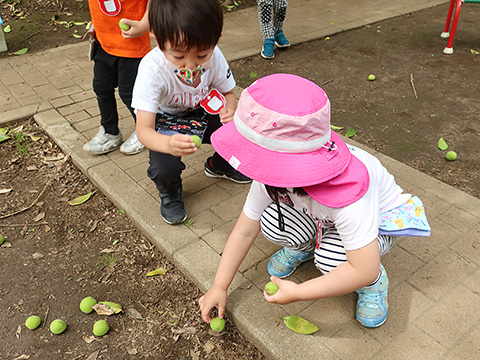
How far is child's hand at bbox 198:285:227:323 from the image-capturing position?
2.08 meters

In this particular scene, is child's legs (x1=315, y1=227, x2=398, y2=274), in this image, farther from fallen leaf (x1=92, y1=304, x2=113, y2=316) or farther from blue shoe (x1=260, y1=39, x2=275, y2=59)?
blue shoe (x1=260, y1=39, x2=275, y2=59)

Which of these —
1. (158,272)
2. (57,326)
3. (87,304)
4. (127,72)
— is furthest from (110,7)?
(57,326)

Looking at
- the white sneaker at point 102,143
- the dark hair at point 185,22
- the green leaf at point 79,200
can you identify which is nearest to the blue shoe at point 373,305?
the dark hair at point 185,22

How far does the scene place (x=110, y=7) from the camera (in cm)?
298

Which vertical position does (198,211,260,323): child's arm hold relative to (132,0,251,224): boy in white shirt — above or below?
below

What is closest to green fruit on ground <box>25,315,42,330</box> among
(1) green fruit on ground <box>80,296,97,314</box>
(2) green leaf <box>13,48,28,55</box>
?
(1) green fruit on ground <box>80,296,97,314</box>

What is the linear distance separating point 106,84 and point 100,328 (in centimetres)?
190

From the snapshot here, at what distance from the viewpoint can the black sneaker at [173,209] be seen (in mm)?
2723

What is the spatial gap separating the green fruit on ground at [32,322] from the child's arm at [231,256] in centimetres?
89

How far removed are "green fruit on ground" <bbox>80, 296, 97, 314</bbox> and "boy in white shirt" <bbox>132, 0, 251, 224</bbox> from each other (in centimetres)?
67

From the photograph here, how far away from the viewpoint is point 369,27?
21.6ft

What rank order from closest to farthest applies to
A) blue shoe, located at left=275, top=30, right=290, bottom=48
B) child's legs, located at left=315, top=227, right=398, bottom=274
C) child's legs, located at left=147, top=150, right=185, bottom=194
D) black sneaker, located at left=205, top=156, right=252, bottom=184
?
child's legs, located at left=315, top=227, right=398, bottom=274, child's legs, located at left=147, top=150, right=185, bottom=194, black sneaker, located at left=205, top=156, right=252, bottom=184, blue shoe, located at left=275, top=30, right=290, bottom=48

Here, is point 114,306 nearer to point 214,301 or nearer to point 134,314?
point 134,314

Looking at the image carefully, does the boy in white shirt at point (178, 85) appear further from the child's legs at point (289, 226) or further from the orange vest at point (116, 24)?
the orange vest at point (116, 24)
